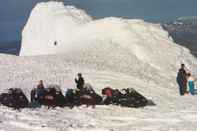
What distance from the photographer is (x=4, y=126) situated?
20.3 m

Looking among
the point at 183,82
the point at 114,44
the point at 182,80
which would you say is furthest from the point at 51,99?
the point at 114,44

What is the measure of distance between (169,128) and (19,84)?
18.5m

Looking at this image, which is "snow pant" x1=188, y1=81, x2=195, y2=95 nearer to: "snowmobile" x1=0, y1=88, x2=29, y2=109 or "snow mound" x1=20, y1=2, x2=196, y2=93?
"snow mound" x1=20, y1=2, x2=196, y2=93

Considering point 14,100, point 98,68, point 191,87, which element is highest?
point 98,68

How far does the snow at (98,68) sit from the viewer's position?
23.0 meters

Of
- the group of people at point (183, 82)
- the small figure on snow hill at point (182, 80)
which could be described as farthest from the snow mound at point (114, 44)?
the small figure on snow hill at point (182, 80)

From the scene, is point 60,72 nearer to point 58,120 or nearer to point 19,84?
point 19,84

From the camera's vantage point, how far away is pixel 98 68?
47.3 meters

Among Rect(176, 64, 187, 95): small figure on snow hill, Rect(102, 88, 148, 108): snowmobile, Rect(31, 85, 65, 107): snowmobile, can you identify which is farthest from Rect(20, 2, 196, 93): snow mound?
Rect(31, 85, 65, 107): snowmobile

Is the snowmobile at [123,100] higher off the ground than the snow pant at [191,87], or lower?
lower

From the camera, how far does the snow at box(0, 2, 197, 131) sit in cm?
2295

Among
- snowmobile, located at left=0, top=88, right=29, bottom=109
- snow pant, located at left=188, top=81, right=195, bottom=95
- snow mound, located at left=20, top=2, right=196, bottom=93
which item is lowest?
snowmobile, located at left=0, top=88, right=29, bottom=109

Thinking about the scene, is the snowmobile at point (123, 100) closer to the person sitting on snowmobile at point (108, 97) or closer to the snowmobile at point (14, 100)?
the person sitting on snowmobile at point (108, 97)

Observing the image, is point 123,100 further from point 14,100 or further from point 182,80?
point 182,80
